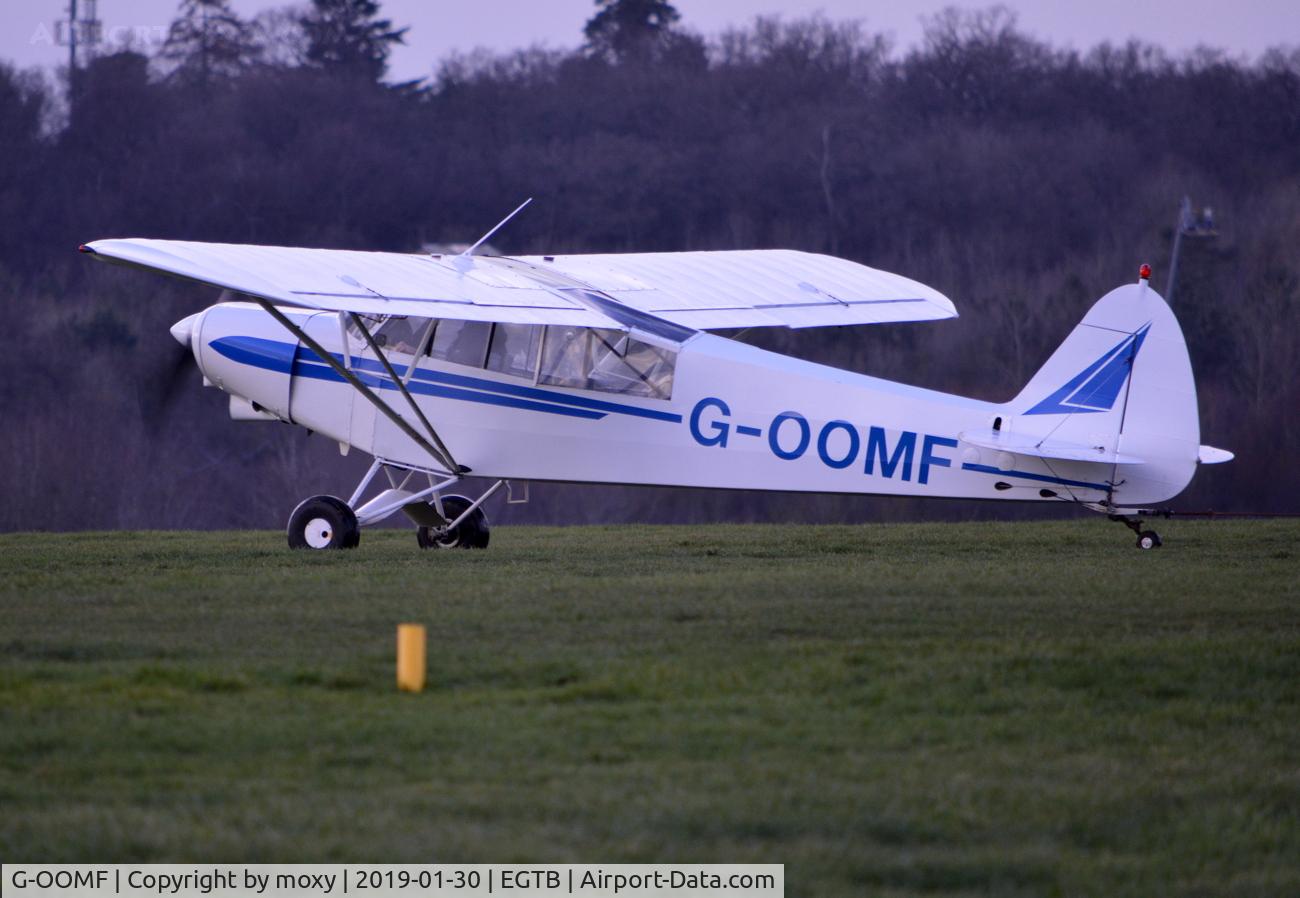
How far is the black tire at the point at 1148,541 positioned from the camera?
36.1ft

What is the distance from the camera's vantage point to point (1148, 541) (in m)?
11.0

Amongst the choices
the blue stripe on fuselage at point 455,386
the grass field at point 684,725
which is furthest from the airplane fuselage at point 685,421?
the grass field at point 684,725

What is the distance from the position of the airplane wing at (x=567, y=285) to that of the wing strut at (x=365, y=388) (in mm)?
389

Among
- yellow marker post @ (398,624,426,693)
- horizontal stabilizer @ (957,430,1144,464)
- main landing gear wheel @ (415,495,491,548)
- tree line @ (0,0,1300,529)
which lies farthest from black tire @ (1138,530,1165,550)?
tree line @ (0,0,1300,529)

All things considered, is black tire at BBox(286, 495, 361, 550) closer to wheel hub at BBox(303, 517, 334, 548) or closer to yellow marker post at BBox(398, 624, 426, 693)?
wheel hub at BBox(303, 517, 334, 548)

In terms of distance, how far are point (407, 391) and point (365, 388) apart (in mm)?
289

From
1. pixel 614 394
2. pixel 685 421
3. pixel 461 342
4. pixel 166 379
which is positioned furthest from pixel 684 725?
pixel 166 379

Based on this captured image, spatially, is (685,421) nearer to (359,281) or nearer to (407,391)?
(407,391)

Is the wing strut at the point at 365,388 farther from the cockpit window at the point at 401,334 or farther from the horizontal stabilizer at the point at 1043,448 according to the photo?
the horizontal stabilizer at the point at 1043,448

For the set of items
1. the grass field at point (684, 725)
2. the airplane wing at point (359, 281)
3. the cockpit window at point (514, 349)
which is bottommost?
A: the grass field at point (684, 725)

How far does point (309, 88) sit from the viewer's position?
5559 cm

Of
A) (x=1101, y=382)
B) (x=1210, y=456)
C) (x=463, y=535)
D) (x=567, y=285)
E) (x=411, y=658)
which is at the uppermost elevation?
(x=567, y=285)

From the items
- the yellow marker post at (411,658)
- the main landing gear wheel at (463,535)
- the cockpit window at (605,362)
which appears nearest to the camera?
the yellow marker post at (411,658)

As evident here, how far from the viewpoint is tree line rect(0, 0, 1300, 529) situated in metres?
38.9
